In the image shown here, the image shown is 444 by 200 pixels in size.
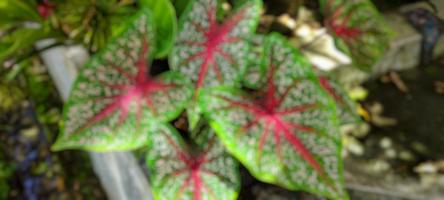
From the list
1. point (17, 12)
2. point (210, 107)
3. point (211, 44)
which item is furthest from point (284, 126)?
point (17, 12)

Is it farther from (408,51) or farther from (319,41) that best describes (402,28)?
(319,41)

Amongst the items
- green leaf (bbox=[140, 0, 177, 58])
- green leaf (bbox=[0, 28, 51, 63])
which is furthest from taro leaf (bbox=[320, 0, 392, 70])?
green leaf (bbox=[0, 28, 51, 63])

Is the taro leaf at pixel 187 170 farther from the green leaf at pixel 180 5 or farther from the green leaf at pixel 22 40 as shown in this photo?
the green leaf at pixel 22 40

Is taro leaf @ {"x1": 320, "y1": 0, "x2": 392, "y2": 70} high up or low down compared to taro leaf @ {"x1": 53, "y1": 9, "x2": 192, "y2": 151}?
down

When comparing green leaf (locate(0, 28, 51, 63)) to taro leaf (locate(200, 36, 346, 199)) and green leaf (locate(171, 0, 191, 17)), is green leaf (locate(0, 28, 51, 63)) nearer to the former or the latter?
green leaf (locate(171, 0, 191, 17))

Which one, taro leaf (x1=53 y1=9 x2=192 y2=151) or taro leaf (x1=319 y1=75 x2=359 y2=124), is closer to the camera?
taro leaf (x1=53 y1=9 x2=192 y2=151)

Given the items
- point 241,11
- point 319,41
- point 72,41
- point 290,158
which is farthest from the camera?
point 319,41

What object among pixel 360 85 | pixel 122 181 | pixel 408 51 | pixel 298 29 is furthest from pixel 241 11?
pixel 408 51
